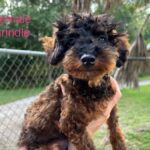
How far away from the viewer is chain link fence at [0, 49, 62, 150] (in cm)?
460

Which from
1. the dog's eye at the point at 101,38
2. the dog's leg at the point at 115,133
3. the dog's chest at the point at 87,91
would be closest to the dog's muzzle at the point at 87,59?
the dog's eye at the point at 101,38

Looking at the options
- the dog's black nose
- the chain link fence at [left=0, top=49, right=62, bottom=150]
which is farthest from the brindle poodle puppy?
the chain link fence at [left=0, top=49, right=62, bottom=150]

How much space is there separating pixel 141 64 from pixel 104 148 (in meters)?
9.20

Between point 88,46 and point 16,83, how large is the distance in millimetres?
1618

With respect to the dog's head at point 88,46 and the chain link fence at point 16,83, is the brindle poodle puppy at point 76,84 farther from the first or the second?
the chain link fence at point 16,83

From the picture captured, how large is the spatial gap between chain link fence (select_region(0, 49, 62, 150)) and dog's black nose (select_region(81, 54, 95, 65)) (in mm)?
1202

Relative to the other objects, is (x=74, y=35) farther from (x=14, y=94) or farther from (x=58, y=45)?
(x=14, y=94)

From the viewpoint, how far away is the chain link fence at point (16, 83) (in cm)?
460

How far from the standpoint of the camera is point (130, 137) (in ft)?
21.4

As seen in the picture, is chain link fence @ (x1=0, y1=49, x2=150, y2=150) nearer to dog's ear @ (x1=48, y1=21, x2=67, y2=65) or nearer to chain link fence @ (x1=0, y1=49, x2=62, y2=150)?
chain link fence @ (x1=0, y1=49, x2=62, y2=150)

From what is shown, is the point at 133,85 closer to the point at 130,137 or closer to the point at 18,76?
the point at 130,137

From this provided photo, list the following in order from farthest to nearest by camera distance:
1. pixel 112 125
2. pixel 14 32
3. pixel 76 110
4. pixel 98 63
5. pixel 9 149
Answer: pixel 14 32 < pixel 9 149 < pixel 112 125 < pixel 76 110 < pixel 98 63

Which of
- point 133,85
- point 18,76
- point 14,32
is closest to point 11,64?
point 18,76

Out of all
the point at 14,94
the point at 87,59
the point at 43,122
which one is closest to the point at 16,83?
the point at 14,94
